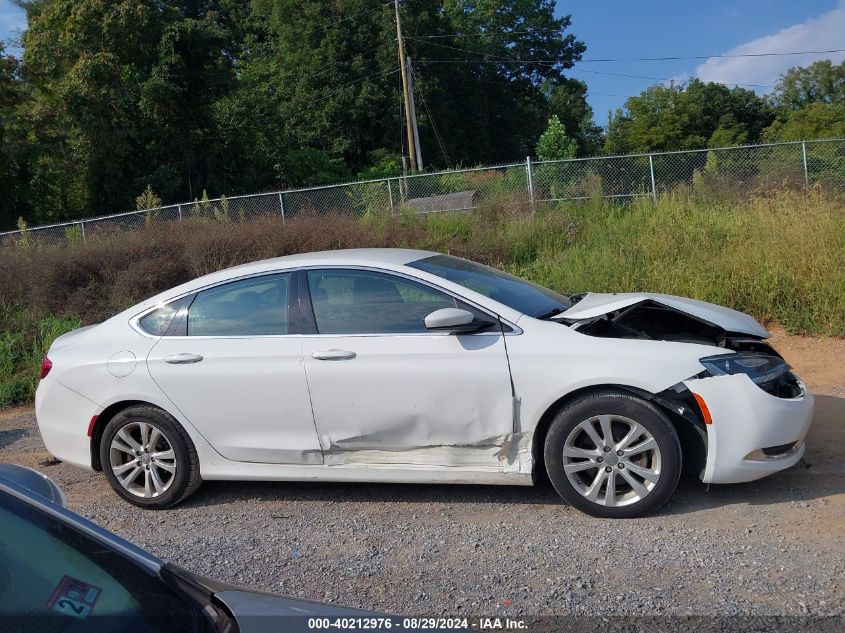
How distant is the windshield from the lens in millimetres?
1794

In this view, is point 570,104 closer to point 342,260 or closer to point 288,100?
point 288,100

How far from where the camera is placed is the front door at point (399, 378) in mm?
4422

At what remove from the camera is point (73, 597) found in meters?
1.86

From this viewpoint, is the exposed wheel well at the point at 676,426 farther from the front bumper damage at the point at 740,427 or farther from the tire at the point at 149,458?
the tire at the point at 149,458

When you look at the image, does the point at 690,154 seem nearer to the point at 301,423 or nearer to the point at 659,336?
the point at 659,336

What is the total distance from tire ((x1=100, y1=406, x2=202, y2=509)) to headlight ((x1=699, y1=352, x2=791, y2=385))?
334 cm

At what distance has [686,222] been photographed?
10.5m

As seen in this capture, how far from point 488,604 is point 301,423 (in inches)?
69.2

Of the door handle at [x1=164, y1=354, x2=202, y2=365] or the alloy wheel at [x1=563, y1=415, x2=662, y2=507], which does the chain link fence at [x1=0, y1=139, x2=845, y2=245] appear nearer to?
the door handle at [x1=164, y1=354, x2=202, y2=365]

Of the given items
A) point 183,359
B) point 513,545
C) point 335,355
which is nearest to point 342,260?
point 335,355

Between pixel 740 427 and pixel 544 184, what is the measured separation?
1013cm

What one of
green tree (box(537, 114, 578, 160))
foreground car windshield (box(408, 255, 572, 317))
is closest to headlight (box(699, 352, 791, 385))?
foreground car windshield (box(408, 255, 572, 317))

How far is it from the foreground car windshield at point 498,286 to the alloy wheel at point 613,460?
87 centimetres

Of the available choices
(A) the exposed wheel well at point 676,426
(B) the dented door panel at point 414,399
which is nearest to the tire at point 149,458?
(B) the dented door panel at point 414,399
